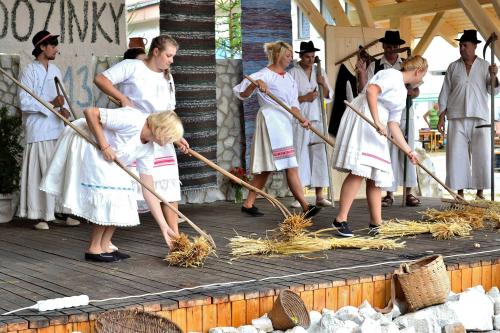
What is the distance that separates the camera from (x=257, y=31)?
8703mm

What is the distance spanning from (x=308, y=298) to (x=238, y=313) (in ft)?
1.38

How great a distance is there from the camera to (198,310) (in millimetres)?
3938

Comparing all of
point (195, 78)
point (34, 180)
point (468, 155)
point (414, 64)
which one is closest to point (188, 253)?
point (414, 64)

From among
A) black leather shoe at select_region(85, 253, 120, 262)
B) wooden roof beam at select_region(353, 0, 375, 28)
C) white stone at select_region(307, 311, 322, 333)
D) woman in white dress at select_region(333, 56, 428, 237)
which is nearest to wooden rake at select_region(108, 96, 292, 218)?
woman in white dress at select_region(333, 56, 428, 237)

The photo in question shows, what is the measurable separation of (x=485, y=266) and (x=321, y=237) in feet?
4.07

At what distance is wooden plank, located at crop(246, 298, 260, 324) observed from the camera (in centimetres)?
411

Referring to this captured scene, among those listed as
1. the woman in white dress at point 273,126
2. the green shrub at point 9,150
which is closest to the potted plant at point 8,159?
the green shrub at point 9,150

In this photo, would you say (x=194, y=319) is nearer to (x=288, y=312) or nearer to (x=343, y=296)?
(x=288, y=312)

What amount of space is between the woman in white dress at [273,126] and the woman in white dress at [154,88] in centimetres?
134

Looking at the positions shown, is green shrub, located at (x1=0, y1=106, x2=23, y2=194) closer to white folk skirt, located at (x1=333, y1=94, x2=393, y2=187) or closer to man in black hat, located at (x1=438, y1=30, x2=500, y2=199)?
white folk skirt, located at (x1=333, y1=94, x2=393, y2=187)

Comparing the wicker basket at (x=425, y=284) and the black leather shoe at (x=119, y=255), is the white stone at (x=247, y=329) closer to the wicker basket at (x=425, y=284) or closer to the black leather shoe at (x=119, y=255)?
the wicker basket at (x=425, y=284)

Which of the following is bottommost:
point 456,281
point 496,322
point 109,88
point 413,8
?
point 496,322

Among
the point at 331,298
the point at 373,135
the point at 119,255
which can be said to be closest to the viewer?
the point at 331,298

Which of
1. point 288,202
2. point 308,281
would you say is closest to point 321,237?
point 308,281
